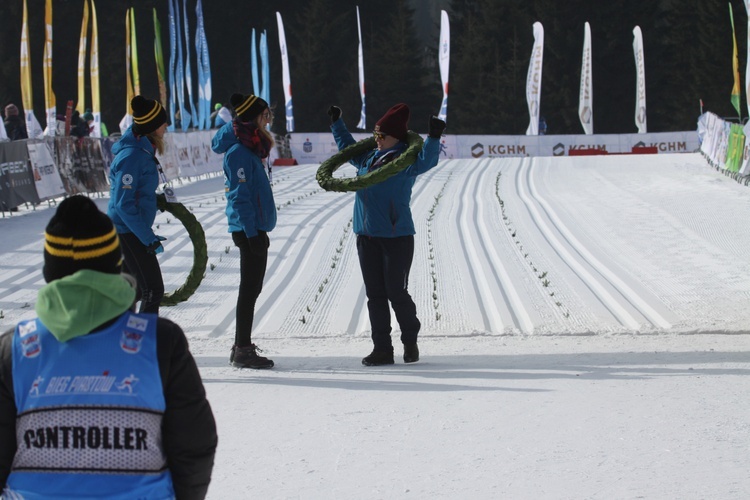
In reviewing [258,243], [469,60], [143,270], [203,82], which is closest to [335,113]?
[258,243]

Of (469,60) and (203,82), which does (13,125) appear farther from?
(469,60)

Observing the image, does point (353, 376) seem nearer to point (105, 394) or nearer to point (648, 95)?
point (105, 394)

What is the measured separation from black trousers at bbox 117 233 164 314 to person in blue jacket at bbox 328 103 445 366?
1347mm

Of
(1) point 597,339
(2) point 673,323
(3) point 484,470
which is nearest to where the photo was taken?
(3) point 484,470

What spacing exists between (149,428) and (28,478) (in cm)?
28

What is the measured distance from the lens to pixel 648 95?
58000mm

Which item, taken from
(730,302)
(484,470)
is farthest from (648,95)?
(484,470)

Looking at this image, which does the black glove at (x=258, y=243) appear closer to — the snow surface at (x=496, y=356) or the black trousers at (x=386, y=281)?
the black trousers at (x=386, y=281)

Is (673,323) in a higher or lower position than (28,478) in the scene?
lower

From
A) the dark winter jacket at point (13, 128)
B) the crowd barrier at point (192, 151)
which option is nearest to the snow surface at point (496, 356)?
the crowd barrier at point (192, 151)

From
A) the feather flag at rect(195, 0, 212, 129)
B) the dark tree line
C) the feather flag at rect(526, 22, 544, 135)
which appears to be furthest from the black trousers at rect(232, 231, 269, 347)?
the dark tree line

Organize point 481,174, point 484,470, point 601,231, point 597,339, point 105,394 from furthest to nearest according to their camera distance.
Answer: point 481,174, point 601,231, point 597,339, point 484,470, point 105,394

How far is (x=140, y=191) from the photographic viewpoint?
6.14m

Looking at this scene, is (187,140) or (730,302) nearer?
(730,302)
